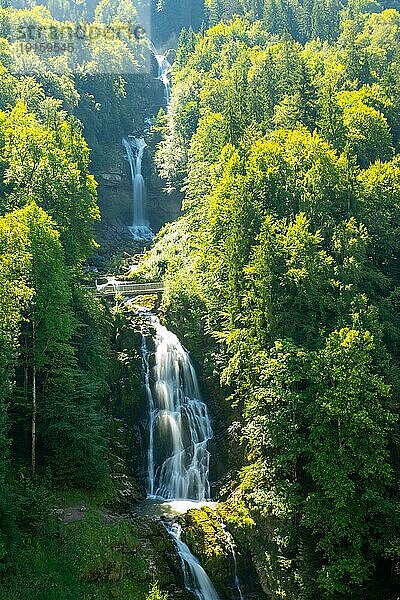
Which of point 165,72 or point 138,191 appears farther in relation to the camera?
point 165,72

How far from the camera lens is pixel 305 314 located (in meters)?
27.1

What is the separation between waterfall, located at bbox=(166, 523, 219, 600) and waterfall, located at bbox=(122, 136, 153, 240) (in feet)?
114

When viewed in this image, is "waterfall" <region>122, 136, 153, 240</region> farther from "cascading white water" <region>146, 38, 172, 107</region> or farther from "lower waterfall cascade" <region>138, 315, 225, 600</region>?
"lower waterfall cascade" <region>138, 315, 225, 600</region>

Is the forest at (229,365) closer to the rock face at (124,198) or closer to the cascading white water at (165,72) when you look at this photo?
the rock face at (124,198)

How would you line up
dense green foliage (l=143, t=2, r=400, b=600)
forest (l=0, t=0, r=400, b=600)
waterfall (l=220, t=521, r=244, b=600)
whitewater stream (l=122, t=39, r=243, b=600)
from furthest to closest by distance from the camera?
whitewater stream (l=122, t=39, r=243, b=600)
waterfall (l=220, t=521, r=244, b=600)
dense green foliage (l=143, t=2, r=400, b=600)
forest (l=0, t=0, r=400, b=600)

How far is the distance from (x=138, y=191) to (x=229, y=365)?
33.7 metres

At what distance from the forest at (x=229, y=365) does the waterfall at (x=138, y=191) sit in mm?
11692

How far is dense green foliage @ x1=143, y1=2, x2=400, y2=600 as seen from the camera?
74.6 ft

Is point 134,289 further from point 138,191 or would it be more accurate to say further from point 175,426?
point 138,191

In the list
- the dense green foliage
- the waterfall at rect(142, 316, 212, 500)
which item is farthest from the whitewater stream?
the dense green foliage

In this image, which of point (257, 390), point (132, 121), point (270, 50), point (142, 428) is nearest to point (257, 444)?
point (257, 390)

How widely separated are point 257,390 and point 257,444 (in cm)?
229

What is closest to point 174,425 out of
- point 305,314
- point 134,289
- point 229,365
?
point 229,365

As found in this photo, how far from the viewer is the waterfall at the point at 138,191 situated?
183ft
